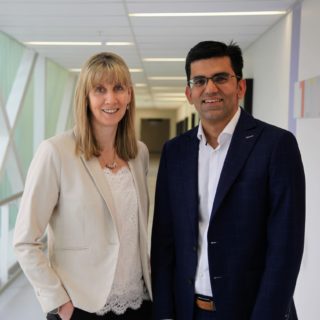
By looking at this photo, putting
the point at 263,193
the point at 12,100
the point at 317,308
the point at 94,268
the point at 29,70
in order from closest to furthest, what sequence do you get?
1. the point at 263,193
2. the point at 94,268
3. the point at 317,308
4. the point at 12,100
5. the point at 29,70

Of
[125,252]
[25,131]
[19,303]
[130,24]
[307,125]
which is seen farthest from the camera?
[25,131]

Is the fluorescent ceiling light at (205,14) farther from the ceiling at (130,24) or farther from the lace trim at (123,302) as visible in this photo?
the lace trim at (123,302)

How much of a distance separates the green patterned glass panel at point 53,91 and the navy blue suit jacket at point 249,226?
7.78 meters

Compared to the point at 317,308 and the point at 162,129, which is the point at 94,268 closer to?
the point at 317,308

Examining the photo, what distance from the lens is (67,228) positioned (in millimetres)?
1805

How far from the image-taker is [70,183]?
1.79m

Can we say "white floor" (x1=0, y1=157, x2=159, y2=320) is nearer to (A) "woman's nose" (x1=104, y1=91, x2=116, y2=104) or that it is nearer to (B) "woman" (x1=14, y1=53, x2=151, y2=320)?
(B) "woman" (x1=14, y1=53, x2=151, y2=320)

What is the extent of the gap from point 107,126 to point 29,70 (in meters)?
5.98

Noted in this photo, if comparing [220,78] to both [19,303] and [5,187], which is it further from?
[5,187]

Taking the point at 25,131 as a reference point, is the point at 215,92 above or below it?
above

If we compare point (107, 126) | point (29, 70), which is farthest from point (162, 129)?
point (107, 126)

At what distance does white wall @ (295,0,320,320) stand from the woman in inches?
81.9

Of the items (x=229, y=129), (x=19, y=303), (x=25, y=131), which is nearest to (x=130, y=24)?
(x=25, y=131)

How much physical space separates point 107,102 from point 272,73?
3.79 metres
